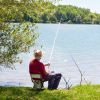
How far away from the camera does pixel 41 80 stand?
1411 centimetres

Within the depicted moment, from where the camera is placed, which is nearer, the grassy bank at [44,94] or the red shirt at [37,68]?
the grassy bank at [44,94]

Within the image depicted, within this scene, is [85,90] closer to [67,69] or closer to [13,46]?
[13,46]

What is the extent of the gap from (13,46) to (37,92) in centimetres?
461

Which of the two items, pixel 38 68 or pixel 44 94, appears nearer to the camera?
pixel 44 94

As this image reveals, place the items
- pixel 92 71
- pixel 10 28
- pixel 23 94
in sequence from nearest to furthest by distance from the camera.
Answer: pixel 23 94
pixel 10 28
pixel 92 71

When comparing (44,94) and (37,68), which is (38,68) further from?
(44,94)

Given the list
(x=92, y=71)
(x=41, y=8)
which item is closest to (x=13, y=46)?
(x=41, y=8)

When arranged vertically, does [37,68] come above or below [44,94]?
above

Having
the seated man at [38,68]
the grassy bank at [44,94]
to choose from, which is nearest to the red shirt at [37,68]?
the seated man at [38,68]

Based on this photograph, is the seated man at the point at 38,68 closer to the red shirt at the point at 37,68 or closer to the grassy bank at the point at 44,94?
the red shirt at the point at 37,68

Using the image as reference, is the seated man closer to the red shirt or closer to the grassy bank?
the red shirt

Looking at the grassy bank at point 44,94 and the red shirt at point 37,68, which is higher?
the red shirt at point 37,68

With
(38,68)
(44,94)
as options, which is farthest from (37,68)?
(44,94)

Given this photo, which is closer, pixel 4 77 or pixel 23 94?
pixel 23 94
